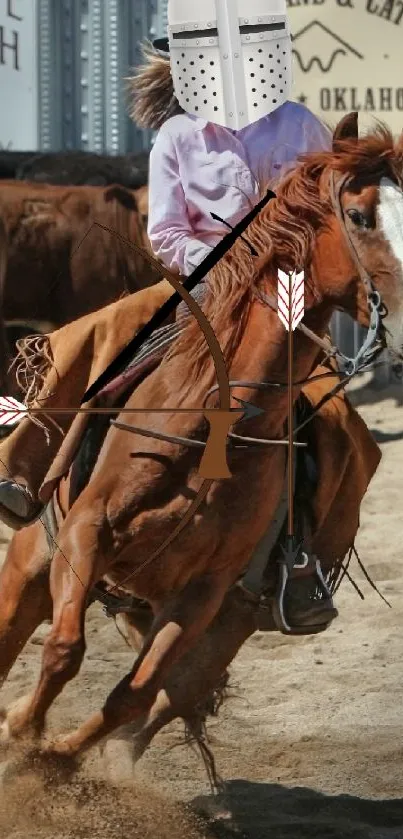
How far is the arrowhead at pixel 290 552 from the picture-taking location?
3.47 meters

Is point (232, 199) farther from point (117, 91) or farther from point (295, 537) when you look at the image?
point (117, 91)

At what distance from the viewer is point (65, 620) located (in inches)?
120

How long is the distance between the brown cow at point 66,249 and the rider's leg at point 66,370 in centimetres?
208

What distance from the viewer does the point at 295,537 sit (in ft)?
11.7

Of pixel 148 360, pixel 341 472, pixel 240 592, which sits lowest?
pixel 240 592

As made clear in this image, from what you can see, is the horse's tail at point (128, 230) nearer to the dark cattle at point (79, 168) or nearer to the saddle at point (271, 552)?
the dark cattle at point (79, 168)

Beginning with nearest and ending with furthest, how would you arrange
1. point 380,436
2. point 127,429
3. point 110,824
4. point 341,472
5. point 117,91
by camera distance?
point 127,429 < point 110,824 < point 341,472 < point 117,91 < point 380,436

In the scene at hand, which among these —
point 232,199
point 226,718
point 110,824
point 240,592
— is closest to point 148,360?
point 232,199

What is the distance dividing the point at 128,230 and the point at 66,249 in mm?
415

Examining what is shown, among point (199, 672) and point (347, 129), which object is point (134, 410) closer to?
point (347, 129)

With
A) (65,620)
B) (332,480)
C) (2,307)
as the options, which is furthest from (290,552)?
(2,307)

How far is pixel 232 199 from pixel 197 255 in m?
0.18

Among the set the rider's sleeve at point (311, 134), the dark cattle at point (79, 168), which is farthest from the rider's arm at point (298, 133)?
the dark cattle at point (79, 168)
